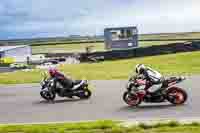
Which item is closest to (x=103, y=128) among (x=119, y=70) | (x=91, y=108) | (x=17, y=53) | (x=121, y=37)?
(x=91, y=108)

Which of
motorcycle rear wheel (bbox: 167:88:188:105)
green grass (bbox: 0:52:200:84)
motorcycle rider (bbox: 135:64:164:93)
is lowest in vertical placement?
green grass (bbox: 0:52:200:84)

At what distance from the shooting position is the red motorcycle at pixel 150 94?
1295cm

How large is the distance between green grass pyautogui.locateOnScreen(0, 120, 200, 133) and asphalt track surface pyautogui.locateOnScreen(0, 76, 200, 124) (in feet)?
4.52

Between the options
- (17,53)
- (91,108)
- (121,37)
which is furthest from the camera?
(17,53)

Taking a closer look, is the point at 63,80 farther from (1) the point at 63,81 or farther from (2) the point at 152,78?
(2) the point at 152,78

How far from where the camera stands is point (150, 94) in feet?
43.3

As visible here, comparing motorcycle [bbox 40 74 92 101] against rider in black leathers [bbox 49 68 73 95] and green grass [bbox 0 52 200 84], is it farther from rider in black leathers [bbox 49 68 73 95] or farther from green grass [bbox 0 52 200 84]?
green grass [bbox 0 52 200 84]

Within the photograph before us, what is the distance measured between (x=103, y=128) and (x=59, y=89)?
19.6 feet

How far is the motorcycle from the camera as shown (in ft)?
50.3

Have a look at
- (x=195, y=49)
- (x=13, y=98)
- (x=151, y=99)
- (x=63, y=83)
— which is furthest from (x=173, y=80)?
(x=195, y=49)

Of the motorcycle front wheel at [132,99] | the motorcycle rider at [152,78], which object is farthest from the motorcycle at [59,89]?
the motorcycle rider at [152,78]

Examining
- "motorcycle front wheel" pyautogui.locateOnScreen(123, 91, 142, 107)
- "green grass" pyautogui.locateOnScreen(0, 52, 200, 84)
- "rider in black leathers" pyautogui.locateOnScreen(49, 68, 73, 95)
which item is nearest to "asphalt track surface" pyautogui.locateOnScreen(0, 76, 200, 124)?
"motorcycle front wheel" pyautogui.locateOnScreen(123, 91, 142, 107)

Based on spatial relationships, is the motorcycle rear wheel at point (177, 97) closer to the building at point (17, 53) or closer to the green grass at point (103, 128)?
the green grass at point (103, 128)

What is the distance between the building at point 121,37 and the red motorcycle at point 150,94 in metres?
46.1
